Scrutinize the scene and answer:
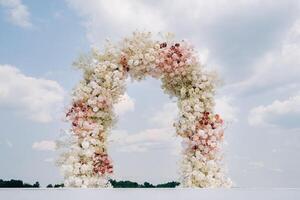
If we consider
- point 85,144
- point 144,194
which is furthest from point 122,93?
point 144,194

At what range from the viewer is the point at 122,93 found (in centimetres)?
938

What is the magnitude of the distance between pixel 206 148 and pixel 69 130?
112 inches

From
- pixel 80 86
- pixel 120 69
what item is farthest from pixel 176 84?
pixel 80 86

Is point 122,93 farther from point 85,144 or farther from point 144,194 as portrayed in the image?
point 144,194

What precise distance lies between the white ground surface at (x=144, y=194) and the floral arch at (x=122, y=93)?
24.5 ft

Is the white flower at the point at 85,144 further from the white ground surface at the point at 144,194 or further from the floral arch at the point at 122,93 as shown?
the white ground surface at the point at 144,194

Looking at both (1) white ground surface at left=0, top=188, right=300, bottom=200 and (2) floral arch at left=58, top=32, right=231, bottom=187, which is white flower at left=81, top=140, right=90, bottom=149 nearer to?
(2) floral arch at left=58, top=32, right=231, bottom=187

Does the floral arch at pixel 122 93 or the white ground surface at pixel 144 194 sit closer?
the white ground surface at pixel 144 194

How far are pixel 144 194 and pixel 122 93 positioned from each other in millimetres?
7984

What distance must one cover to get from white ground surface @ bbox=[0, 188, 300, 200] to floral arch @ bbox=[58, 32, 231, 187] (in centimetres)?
748

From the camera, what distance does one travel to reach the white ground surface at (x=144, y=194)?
133cm

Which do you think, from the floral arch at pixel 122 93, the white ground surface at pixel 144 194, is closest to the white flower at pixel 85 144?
the floral arch at pixel 122 93

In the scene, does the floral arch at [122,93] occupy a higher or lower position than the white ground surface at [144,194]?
higher

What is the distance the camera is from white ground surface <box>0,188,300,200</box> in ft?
4.35
